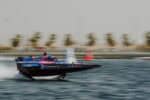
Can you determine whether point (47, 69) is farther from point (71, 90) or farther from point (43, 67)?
point (71, 90)

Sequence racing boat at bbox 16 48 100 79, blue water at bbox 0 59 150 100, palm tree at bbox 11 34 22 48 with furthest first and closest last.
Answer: palm tree at bbox 11 34 22 48 < racing boat at bbox 16 48 100 79 < blue water at bbox 0 59 150 100

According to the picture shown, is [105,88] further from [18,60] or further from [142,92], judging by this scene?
[18,60]

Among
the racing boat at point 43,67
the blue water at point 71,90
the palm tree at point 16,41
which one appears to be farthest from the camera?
the palm tree at point 16,41

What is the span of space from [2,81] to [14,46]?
14333 cm

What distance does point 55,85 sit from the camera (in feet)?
117

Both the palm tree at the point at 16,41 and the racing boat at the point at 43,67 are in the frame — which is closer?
the racing boat at the point at 43,67

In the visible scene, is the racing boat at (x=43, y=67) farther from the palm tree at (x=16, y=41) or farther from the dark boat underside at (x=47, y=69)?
the palm tree at (x=16, y=41)

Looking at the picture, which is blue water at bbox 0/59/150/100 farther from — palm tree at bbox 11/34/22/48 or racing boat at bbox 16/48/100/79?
palm tree at bbox 11/34/22/48

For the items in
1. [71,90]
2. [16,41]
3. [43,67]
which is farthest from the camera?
[16,41]

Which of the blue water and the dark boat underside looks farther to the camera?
the dark boat underside

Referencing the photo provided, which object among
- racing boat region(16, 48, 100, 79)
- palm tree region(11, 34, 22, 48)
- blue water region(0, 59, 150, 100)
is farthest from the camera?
palm tree region(11, 34, 22, 48)

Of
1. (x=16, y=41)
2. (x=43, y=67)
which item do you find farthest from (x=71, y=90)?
(x=16, y=41)

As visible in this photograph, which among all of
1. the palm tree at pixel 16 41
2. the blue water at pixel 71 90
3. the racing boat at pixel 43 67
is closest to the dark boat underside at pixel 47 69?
the racing boat at pixel 43 67

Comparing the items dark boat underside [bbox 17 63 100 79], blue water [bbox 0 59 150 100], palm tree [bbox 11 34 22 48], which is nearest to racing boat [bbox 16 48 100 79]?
dark boat underside [bbox 17 63 100 79]
